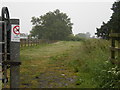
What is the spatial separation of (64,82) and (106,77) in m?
1.25

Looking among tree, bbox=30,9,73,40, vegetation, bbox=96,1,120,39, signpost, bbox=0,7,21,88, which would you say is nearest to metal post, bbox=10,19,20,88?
signpost, bbox=0,7,21,88

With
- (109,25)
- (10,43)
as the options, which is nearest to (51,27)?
(109,25)

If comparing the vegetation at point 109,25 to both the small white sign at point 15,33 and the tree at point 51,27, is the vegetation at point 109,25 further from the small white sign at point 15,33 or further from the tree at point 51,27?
the tree at point 51,27

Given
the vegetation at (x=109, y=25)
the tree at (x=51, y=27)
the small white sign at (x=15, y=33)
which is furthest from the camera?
the tree at (x=51, y=27)

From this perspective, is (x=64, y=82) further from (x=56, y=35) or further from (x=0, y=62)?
(x=56, y=35)

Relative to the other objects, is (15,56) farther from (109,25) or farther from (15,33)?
(109,25)

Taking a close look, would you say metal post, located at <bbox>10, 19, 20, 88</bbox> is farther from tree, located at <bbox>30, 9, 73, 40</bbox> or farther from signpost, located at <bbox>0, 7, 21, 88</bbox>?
tree, located at <bbox>30, 9, 73, 40</bbox>

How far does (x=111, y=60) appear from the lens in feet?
19.5

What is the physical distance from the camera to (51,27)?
79812 mm

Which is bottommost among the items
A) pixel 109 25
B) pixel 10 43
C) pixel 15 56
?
pixel 15 56

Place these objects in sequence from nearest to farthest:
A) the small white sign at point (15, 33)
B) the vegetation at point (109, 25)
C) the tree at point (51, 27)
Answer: the small white sign at point (15, 33) < the vegetation at point (109, 25) < the tree at point (51, 27)

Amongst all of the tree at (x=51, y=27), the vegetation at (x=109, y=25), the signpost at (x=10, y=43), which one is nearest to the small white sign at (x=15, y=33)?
the signpost at (x=10, y=43)

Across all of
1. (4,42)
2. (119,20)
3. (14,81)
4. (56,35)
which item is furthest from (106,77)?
(56,35)

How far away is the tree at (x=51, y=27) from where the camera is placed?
78.6 meters
